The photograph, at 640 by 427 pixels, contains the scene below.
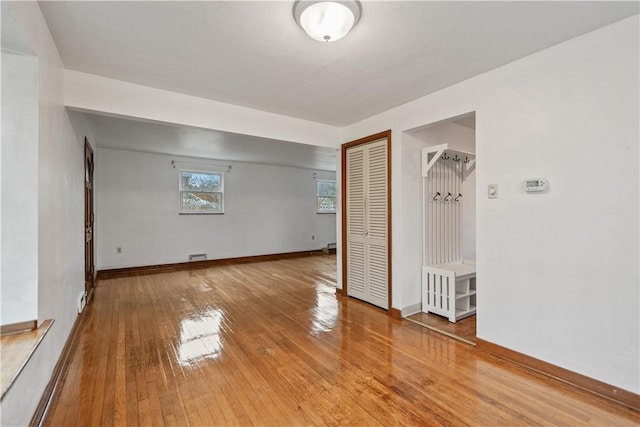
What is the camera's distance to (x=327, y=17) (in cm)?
168

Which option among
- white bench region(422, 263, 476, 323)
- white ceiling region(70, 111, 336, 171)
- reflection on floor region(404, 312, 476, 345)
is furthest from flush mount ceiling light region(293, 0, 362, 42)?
reflection on floor region(404, 312, 476, 345)

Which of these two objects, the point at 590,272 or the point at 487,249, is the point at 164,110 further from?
the point at 590,272

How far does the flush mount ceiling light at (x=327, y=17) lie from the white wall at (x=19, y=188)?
5.06 feet

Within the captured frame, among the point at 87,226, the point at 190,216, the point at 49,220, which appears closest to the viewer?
the point at 49,220

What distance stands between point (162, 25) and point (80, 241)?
2744 mm

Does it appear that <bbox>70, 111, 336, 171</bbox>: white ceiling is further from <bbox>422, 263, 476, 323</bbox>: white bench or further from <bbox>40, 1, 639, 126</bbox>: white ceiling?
<bbox>422, 263, 476, 323</bbox>: white bench

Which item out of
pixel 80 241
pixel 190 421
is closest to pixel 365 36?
pixel 190 421

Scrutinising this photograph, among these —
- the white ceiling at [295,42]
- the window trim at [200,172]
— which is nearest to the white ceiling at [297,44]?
the white ceiling at [295,42]

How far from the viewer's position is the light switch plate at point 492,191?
2.46m

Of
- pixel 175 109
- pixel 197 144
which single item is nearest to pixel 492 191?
pixel 175 109

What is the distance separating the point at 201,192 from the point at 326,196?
11.5 ft

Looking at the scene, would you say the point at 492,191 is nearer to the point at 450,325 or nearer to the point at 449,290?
the point at 449,290

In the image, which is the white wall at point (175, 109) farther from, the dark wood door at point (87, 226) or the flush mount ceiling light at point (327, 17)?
the flush mount ceiling light at point (327, 17)

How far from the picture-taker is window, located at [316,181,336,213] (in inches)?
333
